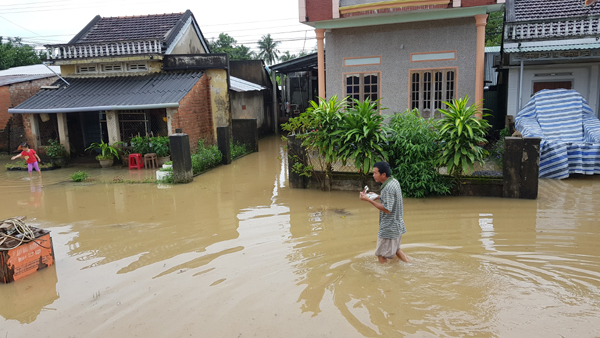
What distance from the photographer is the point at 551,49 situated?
491 inches

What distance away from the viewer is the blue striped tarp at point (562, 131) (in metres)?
10.8

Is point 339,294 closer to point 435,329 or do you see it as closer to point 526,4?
point 435,329

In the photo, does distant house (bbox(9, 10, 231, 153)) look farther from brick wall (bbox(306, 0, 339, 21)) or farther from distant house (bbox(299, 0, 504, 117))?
distant house (bbox(299, 0, 504, 117))

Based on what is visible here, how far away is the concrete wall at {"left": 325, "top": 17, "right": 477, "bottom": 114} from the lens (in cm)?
1327

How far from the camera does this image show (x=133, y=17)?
63.3ft

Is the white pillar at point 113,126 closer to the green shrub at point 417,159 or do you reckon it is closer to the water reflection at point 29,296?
the water reflection at point 29,296

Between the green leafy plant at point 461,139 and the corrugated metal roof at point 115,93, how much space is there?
9080mm

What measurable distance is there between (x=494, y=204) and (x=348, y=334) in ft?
18.5

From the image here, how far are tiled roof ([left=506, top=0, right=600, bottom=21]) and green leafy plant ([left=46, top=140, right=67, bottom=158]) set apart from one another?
53.3 ft

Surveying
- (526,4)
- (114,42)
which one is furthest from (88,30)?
(526,4)

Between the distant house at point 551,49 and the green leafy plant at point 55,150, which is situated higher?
the distant house at point 551,49

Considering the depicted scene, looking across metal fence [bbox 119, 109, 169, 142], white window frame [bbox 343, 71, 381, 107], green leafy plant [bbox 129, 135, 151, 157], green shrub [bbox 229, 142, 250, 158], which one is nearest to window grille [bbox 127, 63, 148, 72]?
metal fence [bbox 119, 109, 169, 142]

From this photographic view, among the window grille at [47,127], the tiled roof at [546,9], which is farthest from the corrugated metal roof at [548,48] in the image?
the window grille at [47,127]

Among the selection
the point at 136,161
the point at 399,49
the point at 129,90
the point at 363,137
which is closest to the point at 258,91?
the point at 129,90
